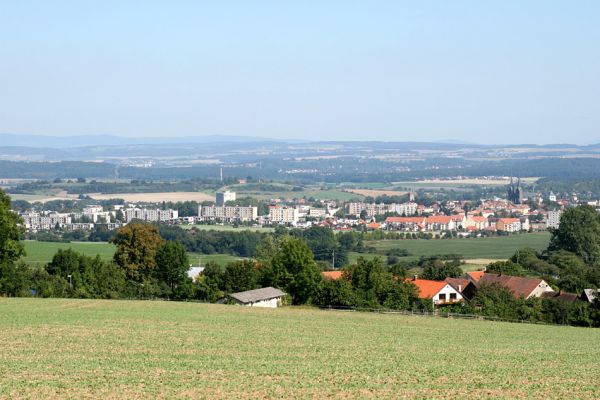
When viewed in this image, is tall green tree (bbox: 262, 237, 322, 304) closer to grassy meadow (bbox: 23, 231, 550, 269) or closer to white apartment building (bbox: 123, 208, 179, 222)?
grassy meadow (bbox: 23, 231, 550, 269)

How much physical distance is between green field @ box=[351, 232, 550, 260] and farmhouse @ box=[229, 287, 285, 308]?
38.2 m

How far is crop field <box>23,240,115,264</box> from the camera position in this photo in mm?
76750

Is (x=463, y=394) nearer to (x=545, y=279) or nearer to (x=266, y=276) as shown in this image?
(x=266, y=276)

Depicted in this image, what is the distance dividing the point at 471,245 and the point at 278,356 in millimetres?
78567

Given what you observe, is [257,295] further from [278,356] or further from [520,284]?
[278,356]

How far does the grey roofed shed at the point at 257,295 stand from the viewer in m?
47.7

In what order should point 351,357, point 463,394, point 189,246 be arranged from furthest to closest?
point 189,246 < point 351,357 < point 463,394

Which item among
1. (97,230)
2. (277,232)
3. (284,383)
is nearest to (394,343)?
(284,383)

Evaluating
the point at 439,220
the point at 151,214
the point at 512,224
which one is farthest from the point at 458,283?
the point at 151,214

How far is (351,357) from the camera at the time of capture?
25891 millimetres

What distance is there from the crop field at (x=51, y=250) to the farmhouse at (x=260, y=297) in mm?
28488

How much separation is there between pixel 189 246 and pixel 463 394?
78949 millimetres

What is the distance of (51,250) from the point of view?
85750 millimetres

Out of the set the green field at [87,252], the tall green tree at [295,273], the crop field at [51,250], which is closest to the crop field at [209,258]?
the green field at [87,252]
